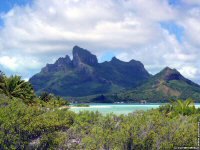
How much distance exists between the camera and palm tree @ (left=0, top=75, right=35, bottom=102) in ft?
128

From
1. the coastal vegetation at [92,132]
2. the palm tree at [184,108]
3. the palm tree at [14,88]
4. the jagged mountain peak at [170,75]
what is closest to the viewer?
the coastal vegetation at [92,132]

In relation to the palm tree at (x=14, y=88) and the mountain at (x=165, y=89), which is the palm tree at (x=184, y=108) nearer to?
the palm tree at (x=14, y=88)

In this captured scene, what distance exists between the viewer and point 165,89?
17550 cm

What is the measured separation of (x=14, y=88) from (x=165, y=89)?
14099 cm

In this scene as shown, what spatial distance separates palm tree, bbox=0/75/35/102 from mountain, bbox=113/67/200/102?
12096cm

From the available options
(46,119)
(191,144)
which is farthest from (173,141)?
(46,119)

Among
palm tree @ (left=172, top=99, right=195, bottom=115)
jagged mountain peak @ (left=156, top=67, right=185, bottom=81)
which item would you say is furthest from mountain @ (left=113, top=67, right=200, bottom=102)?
palm tree @ (left=172, top=99, right=195, bottom=115)

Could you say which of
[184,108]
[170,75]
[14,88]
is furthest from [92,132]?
[170,75]

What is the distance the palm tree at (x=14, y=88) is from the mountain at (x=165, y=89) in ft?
397

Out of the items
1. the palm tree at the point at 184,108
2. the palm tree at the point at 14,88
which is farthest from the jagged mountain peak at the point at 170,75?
the palm tree at the point at 14,88

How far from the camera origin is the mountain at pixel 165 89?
16462cm

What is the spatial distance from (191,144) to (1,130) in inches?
335

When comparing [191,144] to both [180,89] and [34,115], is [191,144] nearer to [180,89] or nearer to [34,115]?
[34,115]

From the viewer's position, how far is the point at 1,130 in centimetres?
1809
